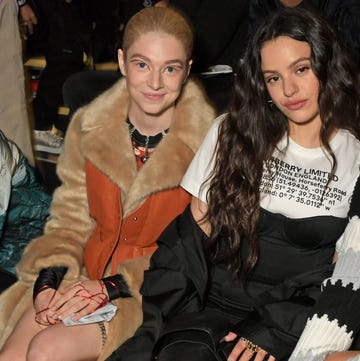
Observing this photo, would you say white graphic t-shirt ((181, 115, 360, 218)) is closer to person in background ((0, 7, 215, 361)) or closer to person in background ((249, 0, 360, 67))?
person in background ((0, 7, 215, 361))

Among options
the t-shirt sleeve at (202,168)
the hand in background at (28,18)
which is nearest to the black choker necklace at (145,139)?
the t-shirt sleeve at (202,168)

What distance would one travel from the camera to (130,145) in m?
2.50

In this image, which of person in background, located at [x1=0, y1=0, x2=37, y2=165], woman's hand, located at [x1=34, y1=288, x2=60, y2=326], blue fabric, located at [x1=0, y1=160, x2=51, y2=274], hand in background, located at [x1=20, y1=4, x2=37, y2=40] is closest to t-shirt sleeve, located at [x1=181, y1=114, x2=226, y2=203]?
woman's hand, located at [x1=34, y1=288, x2=60, y2=326]

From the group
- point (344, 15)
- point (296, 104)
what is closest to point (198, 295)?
point (296, 104)

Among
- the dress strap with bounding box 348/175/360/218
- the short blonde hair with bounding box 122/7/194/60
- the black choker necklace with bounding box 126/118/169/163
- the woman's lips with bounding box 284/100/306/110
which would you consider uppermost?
the short blonde hair with bounding box 122/7/194/60

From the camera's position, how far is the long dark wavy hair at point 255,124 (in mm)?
2117

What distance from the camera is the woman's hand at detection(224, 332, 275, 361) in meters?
2.03

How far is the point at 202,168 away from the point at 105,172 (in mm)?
369

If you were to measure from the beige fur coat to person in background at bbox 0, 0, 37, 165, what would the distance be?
722mm

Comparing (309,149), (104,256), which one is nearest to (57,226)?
(104,256)

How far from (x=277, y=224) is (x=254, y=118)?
345 millimetres

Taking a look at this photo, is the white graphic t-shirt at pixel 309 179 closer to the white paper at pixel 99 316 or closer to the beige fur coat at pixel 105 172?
the beige fur coat at pixel 105 172

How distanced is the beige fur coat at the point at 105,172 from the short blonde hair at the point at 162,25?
18 centimetres

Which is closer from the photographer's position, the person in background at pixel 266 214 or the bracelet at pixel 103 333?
the person in background at pixel 266 214
